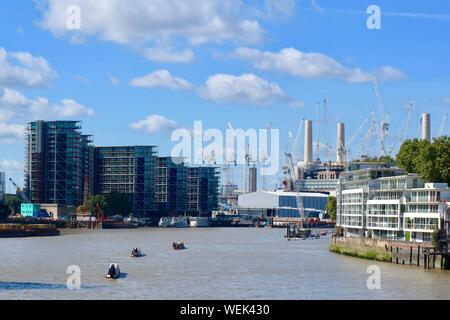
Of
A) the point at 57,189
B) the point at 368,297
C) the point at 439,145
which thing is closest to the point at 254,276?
the point at 368,297

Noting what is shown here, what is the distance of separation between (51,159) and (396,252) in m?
139

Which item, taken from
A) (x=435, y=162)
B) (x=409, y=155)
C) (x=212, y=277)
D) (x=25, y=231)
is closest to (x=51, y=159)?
(x=25, y=231)

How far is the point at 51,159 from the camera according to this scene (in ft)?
639

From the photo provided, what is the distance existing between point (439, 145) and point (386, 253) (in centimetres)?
2180

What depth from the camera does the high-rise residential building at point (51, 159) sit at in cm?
19388

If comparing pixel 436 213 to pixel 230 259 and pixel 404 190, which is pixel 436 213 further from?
pixel 230 259

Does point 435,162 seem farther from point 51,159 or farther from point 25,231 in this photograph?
point 51,159

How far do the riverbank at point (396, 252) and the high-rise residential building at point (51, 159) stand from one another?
12216 cm

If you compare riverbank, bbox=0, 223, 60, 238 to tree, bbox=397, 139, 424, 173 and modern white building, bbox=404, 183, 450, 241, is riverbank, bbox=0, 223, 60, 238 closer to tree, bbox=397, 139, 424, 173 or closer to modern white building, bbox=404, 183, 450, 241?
tree, bbox=397, 139, 424, 173

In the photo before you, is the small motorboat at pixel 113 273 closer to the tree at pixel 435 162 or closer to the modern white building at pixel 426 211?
the modern white building at pixel 426 211

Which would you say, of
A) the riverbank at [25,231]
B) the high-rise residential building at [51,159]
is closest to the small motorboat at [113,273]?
the riverbank at [25,231]

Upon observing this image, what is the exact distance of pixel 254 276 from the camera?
5675cm

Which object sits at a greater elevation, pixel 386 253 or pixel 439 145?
pixel 439 145
